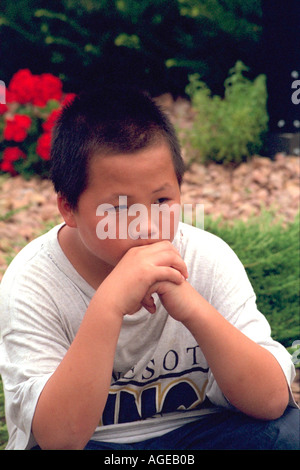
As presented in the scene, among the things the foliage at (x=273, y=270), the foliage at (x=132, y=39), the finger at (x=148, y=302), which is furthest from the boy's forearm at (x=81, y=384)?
the foliage at (x=132, y=39)

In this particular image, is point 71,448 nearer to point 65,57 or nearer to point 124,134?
point 124,134

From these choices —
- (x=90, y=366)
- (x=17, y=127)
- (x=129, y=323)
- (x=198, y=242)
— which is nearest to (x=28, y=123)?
(x=17, y=127)

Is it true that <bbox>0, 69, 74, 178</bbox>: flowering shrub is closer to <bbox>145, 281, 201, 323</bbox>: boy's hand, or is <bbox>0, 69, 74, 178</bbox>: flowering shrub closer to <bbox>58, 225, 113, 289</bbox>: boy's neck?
<bbox>58, 225, 113, 289</bbox>: boy's neck

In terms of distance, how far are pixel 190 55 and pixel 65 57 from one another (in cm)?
127

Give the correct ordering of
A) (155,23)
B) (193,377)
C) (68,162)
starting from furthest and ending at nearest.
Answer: (155,23), (193,377), (68,162)

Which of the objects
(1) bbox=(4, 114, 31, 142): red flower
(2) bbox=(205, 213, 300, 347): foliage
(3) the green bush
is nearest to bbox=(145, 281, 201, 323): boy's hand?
(2) bbox=(205, 213, 300, 347): foliage

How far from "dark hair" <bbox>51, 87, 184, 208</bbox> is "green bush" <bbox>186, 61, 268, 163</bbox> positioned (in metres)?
3.48

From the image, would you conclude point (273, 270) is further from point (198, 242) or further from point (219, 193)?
point (219, 193)

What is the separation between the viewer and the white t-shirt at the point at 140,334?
1589mm

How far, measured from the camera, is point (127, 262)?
1480mm

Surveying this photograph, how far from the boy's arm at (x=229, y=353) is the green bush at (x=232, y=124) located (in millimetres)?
3675

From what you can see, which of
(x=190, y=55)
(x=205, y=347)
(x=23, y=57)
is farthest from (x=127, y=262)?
(x=23, y=57)

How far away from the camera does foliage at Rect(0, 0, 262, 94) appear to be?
5.82 m

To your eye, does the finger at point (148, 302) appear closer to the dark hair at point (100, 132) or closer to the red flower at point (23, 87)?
the dark hair at point (100, 132)
